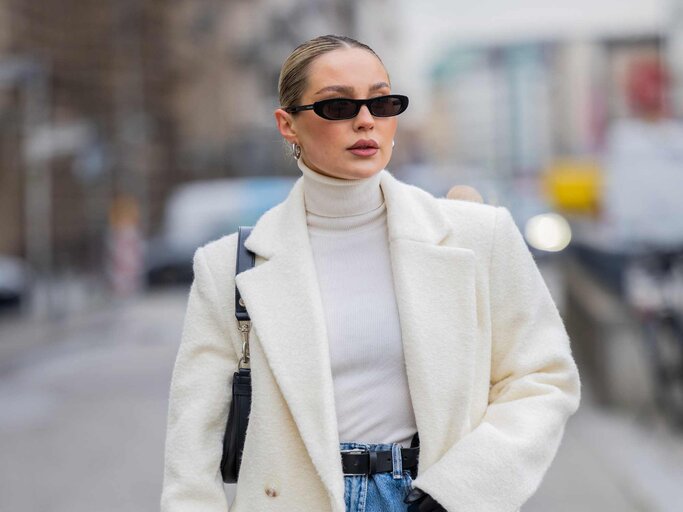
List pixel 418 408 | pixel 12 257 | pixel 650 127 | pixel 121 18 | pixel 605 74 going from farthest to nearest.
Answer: pixel 605 74 < pixel 121 18 < pixel 12 257 < pixel 650 127 < pixel 418 408

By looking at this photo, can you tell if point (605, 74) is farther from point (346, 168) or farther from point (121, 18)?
point (346, 168)

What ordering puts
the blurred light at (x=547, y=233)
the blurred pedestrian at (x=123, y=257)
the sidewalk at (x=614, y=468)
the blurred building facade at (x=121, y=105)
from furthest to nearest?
the blurred building facade at (x=121, y=105) < the blurred light at (x=547, y=233) < the blurred pedestrian at (x=123, y=257) < the sidewalk at (x=614, y=468)

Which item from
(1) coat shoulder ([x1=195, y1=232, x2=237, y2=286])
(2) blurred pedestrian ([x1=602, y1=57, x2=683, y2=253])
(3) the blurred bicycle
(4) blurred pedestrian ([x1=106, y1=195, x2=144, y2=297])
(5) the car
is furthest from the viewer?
(5) the car

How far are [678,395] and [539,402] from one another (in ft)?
22.5

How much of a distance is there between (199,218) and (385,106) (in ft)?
81.6

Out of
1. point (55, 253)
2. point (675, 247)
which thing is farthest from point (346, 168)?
point (55, 253)

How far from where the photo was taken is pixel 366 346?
2.31 m

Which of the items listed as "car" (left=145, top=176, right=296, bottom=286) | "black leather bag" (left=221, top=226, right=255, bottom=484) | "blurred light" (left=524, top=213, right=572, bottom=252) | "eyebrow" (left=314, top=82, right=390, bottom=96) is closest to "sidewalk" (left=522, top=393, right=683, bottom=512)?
"black leather bag" (left=221, top=226, right=255, bottom=484)

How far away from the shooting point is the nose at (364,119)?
2.25 m

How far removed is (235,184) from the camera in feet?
92.7

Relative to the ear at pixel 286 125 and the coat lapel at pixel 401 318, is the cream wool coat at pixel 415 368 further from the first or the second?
the ear at pixel 286 125

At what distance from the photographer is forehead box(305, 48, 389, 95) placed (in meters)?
2.27

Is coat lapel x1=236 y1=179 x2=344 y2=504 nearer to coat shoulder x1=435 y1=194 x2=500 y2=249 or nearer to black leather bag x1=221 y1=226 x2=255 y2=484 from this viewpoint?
black leather bag x1=221 y1=226 x2=255 y2=484

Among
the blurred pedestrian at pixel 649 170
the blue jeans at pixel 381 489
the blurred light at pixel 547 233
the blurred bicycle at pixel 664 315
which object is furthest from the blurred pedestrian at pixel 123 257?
the blue jeans at pixel 381 489
